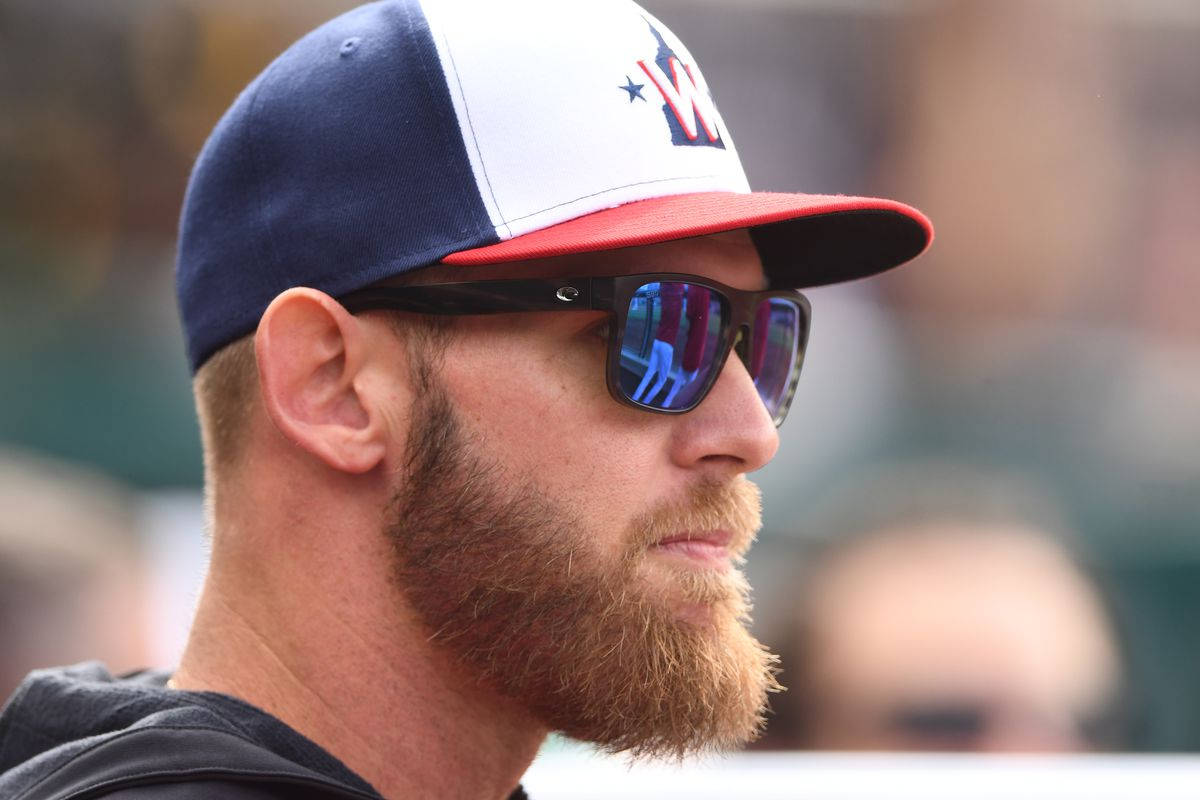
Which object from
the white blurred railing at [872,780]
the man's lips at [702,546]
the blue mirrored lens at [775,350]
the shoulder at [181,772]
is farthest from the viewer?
the white blurred railing at [872,780]

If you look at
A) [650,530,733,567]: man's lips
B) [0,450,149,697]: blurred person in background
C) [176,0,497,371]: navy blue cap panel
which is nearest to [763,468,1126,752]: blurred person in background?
[0,450,149,697]: blurred person in background

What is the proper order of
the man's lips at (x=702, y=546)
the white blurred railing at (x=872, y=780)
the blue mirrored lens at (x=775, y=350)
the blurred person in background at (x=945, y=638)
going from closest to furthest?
the man's lips at (x=702, y=546), the blue mirrored lens at (x=775, y=350), the white blurred railing at (x=872, y=780), the blurred person in background at (x=945, y=638)

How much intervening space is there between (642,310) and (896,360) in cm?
321

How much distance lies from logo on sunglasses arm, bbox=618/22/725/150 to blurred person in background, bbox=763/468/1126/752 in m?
2.43

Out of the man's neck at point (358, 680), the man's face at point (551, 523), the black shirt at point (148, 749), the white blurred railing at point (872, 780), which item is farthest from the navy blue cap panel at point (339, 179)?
the white blurred railing at point (872, 780)

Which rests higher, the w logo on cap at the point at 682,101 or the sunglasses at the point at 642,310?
the w logo on cap at the point at 682,101

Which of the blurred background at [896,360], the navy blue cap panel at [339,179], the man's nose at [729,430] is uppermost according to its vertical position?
the blurred background at [896,360]

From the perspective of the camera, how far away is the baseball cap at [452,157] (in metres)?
1.87

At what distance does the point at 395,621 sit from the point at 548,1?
86 centimetres

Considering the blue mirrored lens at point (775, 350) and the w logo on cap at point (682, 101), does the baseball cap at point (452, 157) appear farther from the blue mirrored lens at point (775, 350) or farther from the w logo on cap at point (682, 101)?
the blue mirrored lens at point (775, 350)

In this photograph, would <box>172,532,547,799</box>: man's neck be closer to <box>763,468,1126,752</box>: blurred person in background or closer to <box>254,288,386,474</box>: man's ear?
<box>254,288,386,474</box>: man's ear

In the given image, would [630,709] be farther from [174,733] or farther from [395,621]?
[174,733]

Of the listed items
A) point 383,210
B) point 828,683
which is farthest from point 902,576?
point 383,210

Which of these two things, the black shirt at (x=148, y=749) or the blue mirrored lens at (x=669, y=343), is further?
the blue mirrored lens at (x=669, y=343)
